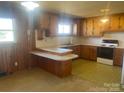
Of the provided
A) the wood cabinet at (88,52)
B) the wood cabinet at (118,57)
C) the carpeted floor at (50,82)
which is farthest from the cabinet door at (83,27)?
the carpeted floor at (50,82)

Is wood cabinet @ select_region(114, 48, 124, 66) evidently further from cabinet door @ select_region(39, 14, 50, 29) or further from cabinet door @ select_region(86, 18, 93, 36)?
cabinet door @ select_region(39, 14, 50, 29)

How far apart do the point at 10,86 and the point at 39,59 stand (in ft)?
6.13

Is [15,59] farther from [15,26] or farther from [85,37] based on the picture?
[85,37]

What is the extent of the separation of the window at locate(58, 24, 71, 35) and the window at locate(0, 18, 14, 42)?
7.85ft

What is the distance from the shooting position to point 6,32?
405 centimetres

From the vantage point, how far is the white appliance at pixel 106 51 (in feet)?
17.5

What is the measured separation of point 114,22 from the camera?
5.33 m

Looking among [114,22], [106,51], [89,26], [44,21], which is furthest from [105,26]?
[44,21]

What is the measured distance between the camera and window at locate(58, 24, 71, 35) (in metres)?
5.86

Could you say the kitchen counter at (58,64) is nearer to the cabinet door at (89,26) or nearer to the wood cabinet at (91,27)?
the wood cabinet at (91,27)

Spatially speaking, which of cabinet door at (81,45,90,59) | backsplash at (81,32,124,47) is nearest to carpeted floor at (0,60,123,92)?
cabinet door at (81,45,90,59)

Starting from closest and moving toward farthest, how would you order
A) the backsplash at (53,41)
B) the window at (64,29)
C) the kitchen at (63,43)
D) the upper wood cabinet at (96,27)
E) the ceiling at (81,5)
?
the ceiling at (81,5), the kitchen at (63,43), the backsplash at (53,41), the window at (64,29), the upper wood cabinet at (96,27)

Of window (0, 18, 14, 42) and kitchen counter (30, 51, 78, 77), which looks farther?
window (0, 18, 14, 42)

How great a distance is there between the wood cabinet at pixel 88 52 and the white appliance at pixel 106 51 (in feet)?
0.77
